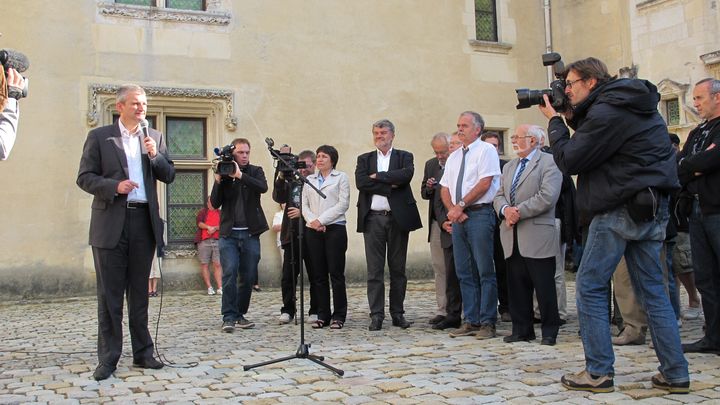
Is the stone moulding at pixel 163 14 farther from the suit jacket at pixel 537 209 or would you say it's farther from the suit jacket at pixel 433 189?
the suit jacket at pixel 537 209

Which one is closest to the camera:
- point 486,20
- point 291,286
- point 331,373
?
point 331,373

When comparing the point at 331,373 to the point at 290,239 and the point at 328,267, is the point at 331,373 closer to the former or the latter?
the point at 328,267

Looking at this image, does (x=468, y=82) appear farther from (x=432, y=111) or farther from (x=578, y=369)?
(x=578, y=369)

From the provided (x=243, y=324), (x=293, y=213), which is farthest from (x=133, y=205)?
(x=293, y=213)

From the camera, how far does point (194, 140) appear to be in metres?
10.8

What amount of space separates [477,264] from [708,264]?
5.73 ft

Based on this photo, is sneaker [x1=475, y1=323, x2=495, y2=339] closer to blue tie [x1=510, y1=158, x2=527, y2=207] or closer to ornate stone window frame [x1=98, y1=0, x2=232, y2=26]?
blue tie [x1=510, y1=158, x2=527, y2=207]

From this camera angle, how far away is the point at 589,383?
3.98 metres

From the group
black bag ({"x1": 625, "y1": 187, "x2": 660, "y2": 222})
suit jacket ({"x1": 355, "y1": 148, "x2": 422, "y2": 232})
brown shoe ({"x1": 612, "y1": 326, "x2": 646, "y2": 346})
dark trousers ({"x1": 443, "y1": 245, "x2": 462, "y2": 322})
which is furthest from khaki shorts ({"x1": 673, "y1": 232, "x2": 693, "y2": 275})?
black bag ({"x1": 625, "y1": 187, "x2": 660, "y2": 222})

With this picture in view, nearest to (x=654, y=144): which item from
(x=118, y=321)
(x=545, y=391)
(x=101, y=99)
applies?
(x=545, y=391)

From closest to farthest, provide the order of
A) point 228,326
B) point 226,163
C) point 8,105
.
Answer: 1. point 8,105
2. point 226,163
3. point 228,326

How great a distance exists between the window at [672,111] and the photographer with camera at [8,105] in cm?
942

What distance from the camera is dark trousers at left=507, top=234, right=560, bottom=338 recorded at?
5617 mm

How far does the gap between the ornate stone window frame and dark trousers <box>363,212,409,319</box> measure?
5041 mm
